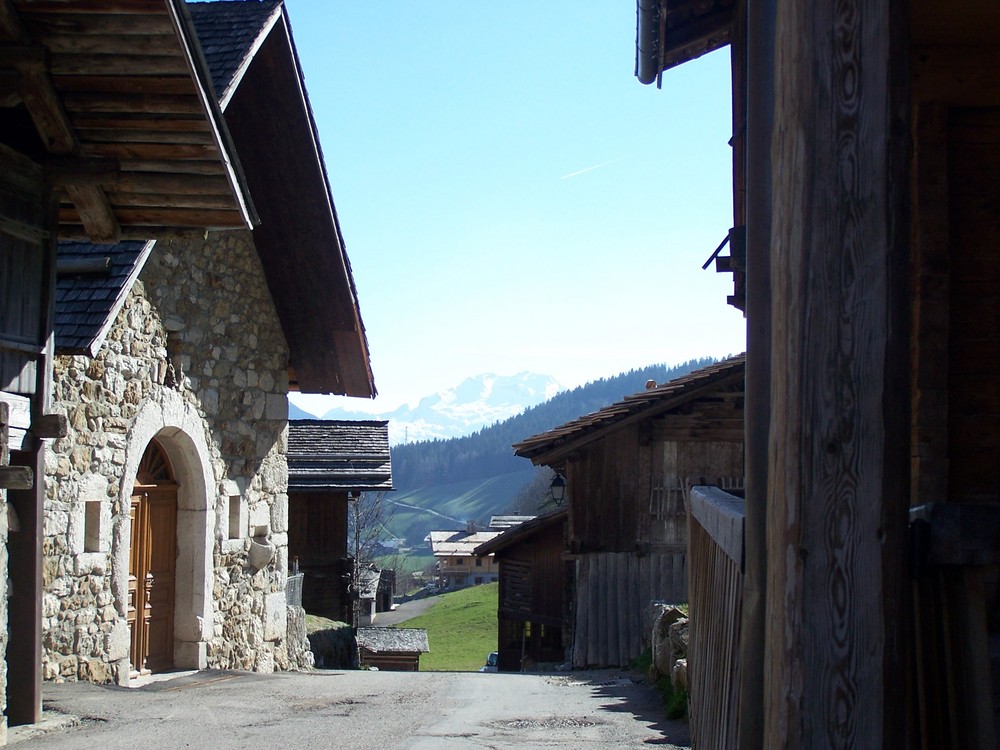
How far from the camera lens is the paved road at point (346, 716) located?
6.32m

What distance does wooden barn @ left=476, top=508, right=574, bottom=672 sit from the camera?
68.7 feet

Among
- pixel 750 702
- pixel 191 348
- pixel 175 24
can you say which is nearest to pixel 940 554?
pixel 750 702

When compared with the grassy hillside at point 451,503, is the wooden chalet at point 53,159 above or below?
above

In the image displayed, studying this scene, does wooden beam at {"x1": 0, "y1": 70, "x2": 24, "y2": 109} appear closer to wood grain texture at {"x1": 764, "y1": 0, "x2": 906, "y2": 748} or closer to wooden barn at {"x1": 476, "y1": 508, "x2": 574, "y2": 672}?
wood grain texture at {"x1": 764, "y1": 0, "x2": 906, "y2": 748}

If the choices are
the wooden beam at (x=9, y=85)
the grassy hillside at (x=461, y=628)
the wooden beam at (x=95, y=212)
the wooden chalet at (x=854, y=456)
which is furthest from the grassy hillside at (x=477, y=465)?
the wooden chalet at (x=854, y=456)

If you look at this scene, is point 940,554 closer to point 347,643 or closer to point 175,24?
point 175,24

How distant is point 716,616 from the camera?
161 inches

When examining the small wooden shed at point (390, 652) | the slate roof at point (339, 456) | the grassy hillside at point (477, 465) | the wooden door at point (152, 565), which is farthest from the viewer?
the grassy hillside at point (477, 465)

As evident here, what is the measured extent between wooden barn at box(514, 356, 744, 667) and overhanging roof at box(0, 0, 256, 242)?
26.9ft

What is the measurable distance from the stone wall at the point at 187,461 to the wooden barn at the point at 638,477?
4.27 meters

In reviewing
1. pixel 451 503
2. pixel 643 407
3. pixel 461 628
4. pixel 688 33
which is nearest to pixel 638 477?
pixel 643 407

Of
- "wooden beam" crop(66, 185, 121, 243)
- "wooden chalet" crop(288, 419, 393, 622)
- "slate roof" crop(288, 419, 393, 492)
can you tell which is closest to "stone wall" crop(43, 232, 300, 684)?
"wooden beam" crop(66, 185, 121, 243)

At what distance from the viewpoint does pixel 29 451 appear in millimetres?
6281

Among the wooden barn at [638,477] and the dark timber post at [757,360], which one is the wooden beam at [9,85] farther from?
the wooden barn at [638,477]
